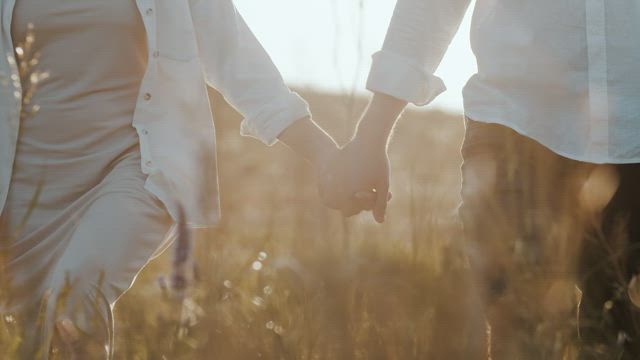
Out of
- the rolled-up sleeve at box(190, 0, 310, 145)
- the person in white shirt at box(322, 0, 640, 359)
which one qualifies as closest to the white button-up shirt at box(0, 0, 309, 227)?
the rolled-up sleeve at box(190, 0, 310, 145)

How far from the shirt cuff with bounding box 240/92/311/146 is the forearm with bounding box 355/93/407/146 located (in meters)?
0.25

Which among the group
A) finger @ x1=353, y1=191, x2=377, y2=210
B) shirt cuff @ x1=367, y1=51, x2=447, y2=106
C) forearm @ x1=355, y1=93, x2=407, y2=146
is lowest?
finger @ x1=353, y1=191, x2=377, y2=210

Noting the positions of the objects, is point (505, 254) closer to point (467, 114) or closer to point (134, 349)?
point (467, 114)

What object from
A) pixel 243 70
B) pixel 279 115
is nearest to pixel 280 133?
pixel 279 115

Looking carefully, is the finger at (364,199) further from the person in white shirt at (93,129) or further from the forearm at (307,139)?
the person in white shirt at (93,129)

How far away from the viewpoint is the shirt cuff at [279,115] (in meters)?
3.19

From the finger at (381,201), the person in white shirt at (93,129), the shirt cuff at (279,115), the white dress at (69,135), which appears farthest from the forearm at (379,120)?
the white dress at (69,135)

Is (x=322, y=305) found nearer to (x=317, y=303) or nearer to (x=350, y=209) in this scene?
(x=317, y=303)

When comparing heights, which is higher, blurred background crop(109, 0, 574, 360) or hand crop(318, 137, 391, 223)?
blurred background crop(109, 0, 574, 360)

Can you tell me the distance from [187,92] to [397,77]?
0.62 metres

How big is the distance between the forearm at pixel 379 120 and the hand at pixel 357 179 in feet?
0.04

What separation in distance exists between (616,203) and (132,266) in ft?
4.19

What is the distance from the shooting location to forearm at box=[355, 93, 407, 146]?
302 centimetres

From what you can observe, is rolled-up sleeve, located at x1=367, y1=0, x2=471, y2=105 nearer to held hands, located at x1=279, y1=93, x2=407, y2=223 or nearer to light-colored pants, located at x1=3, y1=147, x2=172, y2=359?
held hands, located at x1=279, y1=93, x2=407, y2=223
